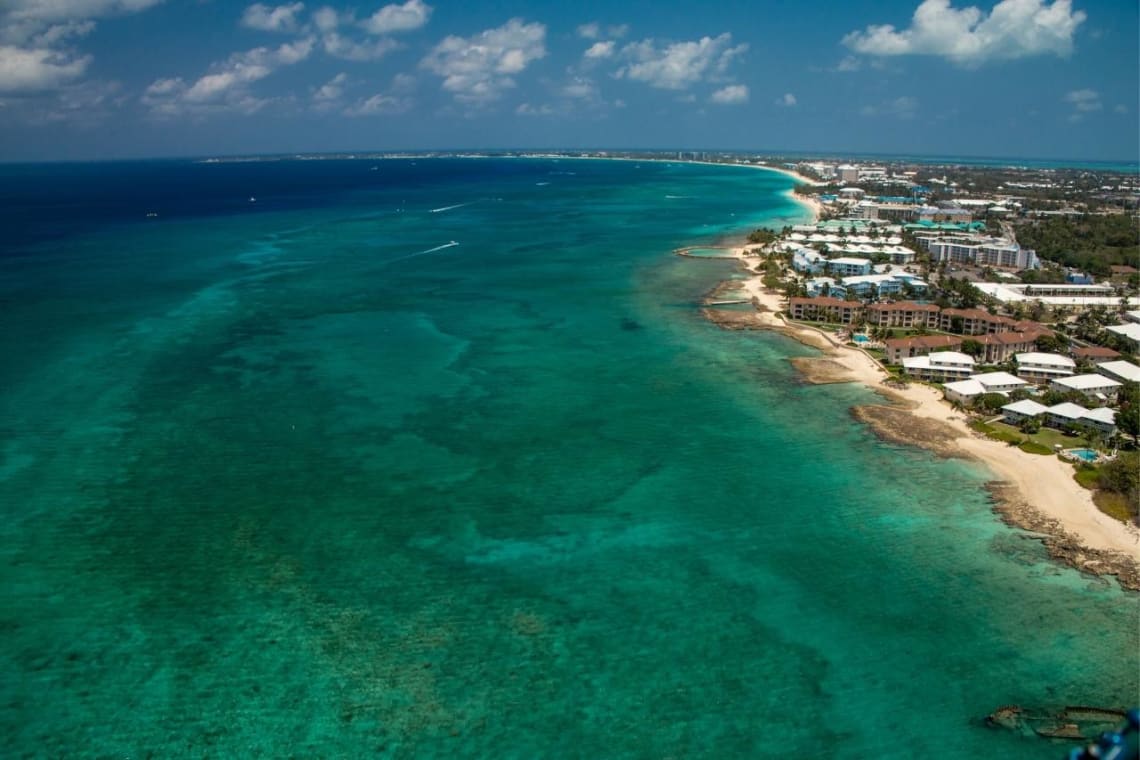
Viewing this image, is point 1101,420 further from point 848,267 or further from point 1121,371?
point 848,267

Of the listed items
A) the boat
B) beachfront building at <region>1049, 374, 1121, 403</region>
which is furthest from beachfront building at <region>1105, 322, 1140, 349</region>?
the boat

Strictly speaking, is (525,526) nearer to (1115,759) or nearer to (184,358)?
(1115,759)

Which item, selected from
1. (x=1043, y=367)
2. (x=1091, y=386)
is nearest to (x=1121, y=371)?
(x=1043, y=367)

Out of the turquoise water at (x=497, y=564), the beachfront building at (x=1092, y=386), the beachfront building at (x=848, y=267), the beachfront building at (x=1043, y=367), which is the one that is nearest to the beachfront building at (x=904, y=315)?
the turquoise water at (x=497, y=564)

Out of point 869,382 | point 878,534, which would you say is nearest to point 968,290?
point 869,382

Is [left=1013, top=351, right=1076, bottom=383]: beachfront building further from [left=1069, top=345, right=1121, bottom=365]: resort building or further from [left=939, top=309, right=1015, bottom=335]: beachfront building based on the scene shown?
[left=939, top=309, right=1015, bottom=335]: beachfront building

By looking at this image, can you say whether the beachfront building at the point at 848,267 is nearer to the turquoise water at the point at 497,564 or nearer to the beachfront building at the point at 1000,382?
the turquoise water at the point at 497,564
